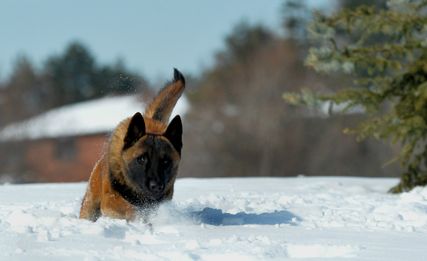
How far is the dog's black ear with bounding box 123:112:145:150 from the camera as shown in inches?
351

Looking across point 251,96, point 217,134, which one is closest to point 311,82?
point 251,96

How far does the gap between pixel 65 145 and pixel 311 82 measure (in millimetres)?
20945

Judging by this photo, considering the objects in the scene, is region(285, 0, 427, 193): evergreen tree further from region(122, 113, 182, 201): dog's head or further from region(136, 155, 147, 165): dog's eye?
region(136, 155, 147, 165): dog's eye

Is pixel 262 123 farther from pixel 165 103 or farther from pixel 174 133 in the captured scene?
pixel 174 133

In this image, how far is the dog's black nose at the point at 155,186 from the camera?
28.5ft

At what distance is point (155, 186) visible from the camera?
28.5 ft

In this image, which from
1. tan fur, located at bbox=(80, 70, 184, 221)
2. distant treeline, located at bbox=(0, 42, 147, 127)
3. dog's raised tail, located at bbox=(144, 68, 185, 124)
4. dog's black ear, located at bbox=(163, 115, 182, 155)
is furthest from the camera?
distant treeline, located at bbox=(0, 42, 147, 127)

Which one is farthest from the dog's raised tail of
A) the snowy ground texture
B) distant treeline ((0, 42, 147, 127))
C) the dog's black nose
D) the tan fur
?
distant treeline ((0, 42, 147, 127))

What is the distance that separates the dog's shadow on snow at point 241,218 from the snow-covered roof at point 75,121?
5234 centimetres

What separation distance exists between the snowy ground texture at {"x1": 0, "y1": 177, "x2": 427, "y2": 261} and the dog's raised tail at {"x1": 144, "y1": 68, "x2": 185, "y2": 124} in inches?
41.1

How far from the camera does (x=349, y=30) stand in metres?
14.4

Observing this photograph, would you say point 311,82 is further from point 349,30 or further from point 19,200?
point 19,200

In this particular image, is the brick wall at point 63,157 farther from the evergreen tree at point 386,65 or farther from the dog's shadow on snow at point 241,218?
the dog's shadow on snow at point 241,218

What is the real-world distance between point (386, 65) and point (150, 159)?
6.15m
